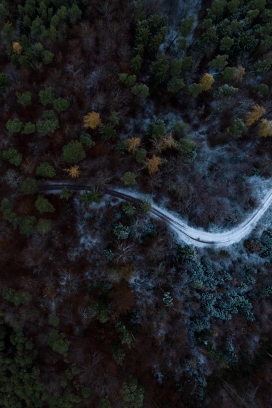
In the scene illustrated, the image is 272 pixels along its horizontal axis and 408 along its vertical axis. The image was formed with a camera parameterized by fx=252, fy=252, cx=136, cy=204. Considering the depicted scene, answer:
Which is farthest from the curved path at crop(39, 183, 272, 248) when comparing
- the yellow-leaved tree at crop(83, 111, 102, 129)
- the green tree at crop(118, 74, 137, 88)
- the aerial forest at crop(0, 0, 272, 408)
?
the green tree at crop(118, 74, 137, 88)

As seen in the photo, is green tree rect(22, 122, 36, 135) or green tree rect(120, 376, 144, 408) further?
green tree rect(22, 122, 36, 135)

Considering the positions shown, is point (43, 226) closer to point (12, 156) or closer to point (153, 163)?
point (12, 156)

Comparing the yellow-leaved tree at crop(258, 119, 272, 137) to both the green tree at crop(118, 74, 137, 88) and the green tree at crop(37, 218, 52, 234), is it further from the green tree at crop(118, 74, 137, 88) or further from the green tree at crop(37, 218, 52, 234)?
the green tree at crop(37, 218, 52, 234)

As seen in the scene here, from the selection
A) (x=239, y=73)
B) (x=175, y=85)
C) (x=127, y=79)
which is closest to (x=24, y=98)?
(x=127, y=79)

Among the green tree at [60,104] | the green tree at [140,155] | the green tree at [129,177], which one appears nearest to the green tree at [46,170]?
the green tree at [60,104]

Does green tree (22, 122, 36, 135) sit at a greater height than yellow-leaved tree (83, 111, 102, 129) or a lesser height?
lesser

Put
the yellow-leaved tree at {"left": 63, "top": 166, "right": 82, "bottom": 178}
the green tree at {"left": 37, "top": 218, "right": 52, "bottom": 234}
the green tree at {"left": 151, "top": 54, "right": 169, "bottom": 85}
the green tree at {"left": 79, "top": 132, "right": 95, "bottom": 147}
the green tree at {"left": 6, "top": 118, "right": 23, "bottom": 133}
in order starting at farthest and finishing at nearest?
the green tree at {"left": 151, "top": 54, "right": 169, "bottom": 85} < the green tree at {"left": 79, "top": 132, "right": 95, "bottom": 147} < the yellow-leaved tree at {"left": 63, "top": 166, "right": 82, "bottom": 178} < the green tree at {"left": 6, "top": 118, "right": 23, "bottom": 133} < the green tree at {"left": 37, "top": 218, "right": 52, "bottom": 234}

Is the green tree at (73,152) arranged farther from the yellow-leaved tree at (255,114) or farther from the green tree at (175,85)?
→ the yellow-leaved tree at (255,114)
